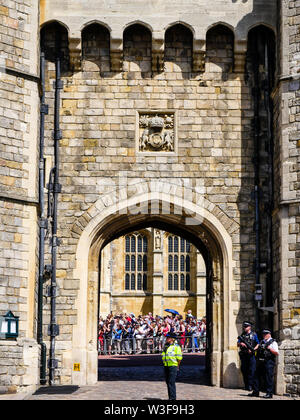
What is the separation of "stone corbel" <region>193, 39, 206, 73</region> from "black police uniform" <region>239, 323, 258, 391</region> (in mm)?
4968

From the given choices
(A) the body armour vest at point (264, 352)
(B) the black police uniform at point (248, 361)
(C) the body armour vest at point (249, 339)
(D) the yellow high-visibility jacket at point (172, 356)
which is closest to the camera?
(D) the yellow high-visibility jacket at point (172, 356)


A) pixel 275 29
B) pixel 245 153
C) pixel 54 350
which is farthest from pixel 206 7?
pixel 54 350

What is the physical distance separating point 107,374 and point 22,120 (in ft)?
20.7

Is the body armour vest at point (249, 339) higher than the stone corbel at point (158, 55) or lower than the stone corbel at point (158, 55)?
lower

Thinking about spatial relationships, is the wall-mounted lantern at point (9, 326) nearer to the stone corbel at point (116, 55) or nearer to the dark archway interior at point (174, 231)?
the dark archway interior at point (174, 231)

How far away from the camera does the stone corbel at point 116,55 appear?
1650 centimetres

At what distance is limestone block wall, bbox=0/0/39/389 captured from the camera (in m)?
14.7

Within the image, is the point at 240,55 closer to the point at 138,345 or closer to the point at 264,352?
the point at 264,352

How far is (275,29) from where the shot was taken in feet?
53.8

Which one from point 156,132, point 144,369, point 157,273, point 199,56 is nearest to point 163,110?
point 156,132

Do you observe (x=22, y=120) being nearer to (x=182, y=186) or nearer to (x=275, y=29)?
(x=182, y=186)

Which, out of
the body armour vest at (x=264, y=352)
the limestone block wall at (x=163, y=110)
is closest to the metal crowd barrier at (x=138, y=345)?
the limestone block wall at (x=163, y=110)

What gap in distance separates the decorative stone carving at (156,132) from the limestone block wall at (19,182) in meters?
2.13

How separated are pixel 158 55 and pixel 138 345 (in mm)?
12174
